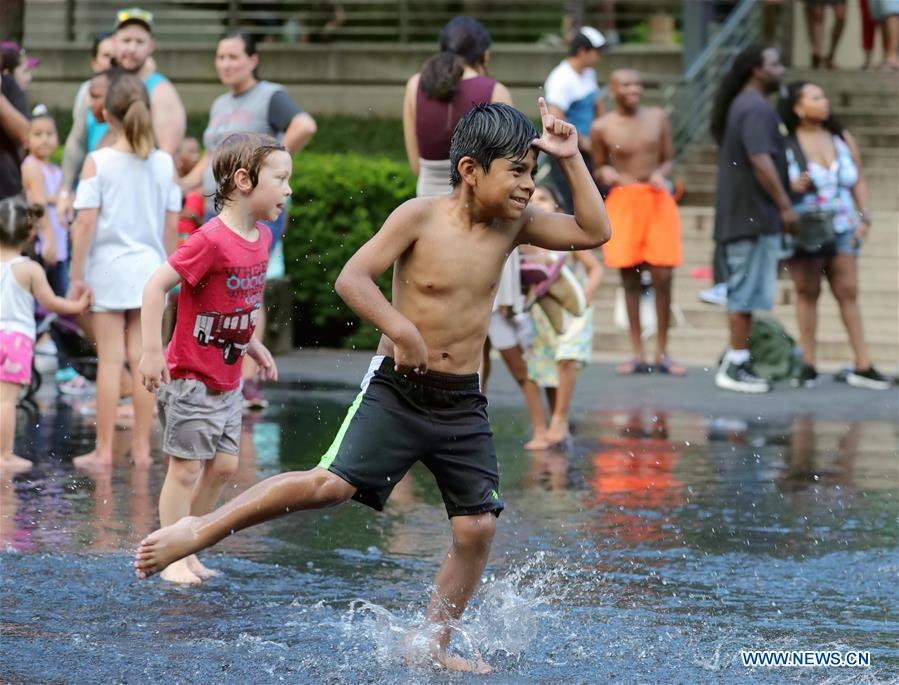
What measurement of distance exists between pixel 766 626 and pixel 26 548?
9.32ft

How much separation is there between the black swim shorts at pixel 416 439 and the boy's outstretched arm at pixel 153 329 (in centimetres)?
94

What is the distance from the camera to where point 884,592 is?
617 centimetres

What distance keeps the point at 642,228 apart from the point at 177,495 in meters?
7.16

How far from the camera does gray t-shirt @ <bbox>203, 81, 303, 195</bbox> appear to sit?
10.1m

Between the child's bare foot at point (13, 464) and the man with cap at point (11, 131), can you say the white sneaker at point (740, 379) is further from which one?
the child's bare foot at point (13, 464)

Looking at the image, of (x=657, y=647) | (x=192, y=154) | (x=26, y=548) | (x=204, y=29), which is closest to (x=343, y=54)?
(x=204, y=29)

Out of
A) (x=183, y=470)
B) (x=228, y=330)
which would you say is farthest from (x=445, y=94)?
(x=183, y=470)

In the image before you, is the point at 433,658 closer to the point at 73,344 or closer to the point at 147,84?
the point at 147,84

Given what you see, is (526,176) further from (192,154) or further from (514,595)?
(192,154)

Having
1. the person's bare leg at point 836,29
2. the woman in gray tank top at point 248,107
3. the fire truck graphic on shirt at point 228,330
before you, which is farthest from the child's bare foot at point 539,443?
the person's bare leg at point 836,29

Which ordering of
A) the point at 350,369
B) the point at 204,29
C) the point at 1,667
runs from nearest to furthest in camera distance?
the point at 1,667
the point at 350,369
the point at 204,29

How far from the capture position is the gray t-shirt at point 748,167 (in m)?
12.0

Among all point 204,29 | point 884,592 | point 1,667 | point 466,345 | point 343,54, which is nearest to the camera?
point 1,667

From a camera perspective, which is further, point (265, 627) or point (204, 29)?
point (204, 29)
